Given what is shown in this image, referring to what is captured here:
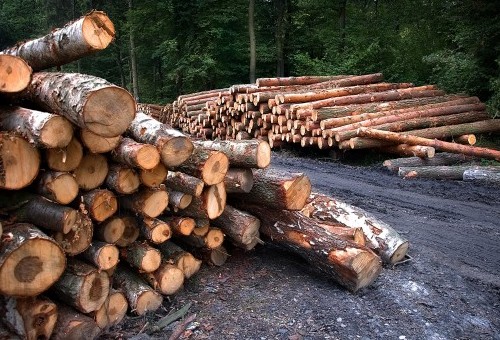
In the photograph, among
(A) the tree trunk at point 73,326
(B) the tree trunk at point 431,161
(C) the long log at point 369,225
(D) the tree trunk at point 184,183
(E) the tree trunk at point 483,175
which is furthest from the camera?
(B) the tree trunk at point 431,161

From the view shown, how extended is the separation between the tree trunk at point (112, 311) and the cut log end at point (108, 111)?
1453mm

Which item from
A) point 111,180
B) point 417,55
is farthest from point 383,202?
point 417,55

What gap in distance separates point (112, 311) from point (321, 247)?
2092 mm

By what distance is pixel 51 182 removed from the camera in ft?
11.0

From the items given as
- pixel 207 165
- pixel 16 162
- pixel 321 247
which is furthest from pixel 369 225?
pixel 16 162

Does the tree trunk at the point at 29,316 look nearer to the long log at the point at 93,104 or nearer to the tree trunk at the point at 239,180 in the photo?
the long log at the point at 93,104

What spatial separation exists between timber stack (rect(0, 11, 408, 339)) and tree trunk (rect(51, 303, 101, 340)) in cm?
1

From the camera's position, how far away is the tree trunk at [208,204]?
4.27 meters

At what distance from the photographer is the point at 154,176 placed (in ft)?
12.8

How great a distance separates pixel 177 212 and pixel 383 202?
407 cm

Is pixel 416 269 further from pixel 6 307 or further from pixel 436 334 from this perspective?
pixel 6 307

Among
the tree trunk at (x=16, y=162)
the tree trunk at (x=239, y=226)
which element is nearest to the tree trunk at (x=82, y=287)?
the tree trunk at (x=16, y=162)

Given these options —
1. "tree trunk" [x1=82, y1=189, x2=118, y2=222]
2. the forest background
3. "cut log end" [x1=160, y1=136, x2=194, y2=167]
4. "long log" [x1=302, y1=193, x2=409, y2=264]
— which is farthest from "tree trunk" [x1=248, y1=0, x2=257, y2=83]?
"tree trunk" [x1=82, y1=189, x2=118, y2=222]

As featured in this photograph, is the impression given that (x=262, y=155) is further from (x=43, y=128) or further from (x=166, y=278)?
(x=43, y=128)
